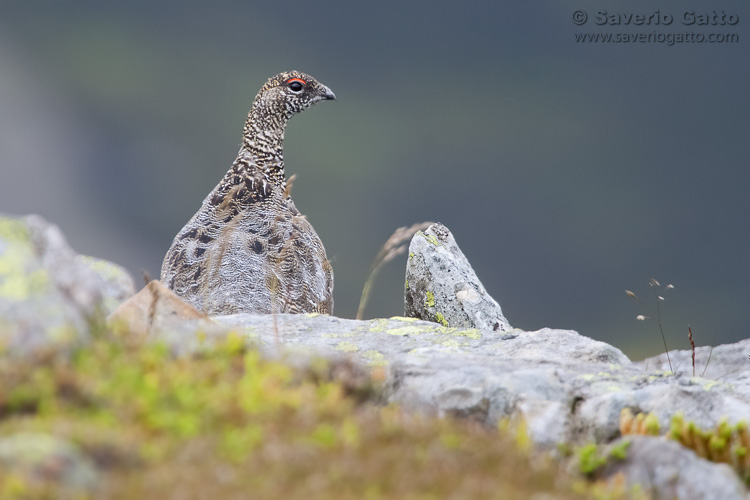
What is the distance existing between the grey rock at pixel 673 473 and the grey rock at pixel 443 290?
6371 mm

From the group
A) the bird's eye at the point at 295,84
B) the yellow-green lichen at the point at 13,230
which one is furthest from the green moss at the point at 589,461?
the bird's eye at the point at 295,84

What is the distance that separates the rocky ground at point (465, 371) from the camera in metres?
3.91

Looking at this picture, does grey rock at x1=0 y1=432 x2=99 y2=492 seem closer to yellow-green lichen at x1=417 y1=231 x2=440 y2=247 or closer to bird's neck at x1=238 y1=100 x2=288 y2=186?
yellow-green lichen at x1=417 y1=231 x2=440 y2=247

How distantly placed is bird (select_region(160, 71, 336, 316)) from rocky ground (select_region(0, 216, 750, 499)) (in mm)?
1418

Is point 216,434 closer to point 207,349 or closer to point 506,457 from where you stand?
point 207,349

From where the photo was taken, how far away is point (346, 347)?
7.79m

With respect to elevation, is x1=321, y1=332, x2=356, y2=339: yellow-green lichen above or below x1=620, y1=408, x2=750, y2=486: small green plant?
above

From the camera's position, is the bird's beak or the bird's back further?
the bird's beak

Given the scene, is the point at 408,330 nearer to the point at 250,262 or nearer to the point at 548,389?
the point at 250,262

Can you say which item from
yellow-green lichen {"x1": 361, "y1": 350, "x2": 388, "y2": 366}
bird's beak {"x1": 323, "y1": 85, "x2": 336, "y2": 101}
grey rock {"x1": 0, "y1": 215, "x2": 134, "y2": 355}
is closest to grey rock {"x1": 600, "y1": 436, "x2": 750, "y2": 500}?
grey rock {"x1": 0, "y1": 215, "x2": 134, "y2": 355}

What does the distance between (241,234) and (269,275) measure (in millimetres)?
841

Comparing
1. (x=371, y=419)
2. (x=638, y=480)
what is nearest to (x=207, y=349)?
(x=371, y=419)

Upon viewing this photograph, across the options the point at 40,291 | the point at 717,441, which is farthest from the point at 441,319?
the point at 40,291

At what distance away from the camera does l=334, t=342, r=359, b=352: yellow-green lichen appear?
7.69 m
